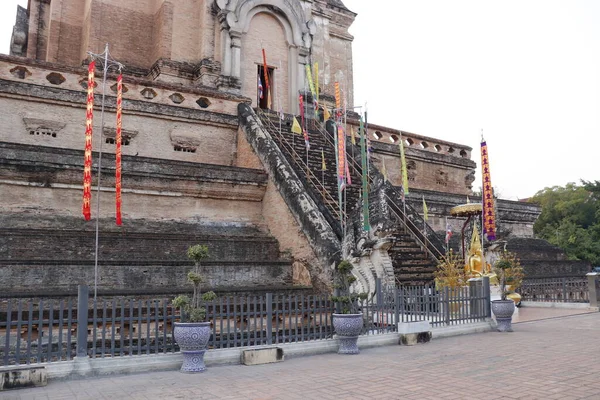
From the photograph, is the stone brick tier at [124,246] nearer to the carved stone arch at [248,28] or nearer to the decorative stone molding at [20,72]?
the decorative stone molding at [20,72]

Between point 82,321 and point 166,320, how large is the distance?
1123mm

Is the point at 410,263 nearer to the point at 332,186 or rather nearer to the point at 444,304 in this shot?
the point at 444,304

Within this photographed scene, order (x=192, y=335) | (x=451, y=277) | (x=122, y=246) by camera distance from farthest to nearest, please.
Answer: (x=451, y=277) → (x=122, y=246) → (x=192, y=335)

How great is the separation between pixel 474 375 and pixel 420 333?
2819 mm

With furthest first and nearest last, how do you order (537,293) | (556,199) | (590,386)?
1. (556,199)
2. (537,293)
3. (590,386)

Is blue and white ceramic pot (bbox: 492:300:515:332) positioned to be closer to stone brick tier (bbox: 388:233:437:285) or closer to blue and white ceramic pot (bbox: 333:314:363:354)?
stone brick tier (bbox: 388:233:437:285)

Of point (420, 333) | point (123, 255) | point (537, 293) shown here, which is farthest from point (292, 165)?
point (537, 293)

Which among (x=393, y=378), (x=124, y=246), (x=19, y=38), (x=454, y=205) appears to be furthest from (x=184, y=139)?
(x=19, y=38)

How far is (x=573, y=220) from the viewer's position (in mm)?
42156

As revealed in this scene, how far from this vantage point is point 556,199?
161ft

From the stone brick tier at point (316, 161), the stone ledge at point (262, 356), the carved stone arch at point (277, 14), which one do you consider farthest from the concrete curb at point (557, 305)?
the carved stone arch at point (277, 14)

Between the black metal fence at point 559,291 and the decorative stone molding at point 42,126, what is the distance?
14.6 metres

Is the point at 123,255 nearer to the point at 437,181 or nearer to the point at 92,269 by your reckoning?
the point at 92,269

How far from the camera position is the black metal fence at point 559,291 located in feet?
53.1
